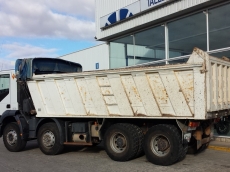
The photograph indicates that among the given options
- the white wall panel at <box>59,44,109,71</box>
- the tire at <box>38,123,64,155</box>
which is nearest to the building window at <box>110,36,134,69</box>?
the white wall panel at <box>59,44,109,71</box>

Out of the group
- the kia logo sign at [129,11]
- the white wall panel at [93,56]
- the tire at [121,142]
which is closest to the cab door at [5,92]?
the tire at [121,142]

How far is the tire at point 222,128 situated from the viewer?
10.6 m

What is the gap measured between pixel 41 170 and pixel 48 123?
7.47 feet

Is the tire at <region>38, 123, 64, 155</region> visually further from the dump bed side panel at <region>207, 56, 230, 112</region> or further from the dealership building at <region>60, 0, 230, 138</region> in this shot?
the dealership building at <region>60, 0, 230, 138</region>

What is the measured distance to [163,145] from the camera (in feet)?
24.5

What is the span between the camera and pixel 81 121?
9.16m

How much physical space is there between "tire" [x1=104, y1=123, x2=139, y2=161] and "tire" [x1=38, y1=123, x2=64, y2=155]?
5.70ft

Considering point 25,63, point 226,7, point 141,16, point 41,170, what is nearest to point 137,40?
point 141,16

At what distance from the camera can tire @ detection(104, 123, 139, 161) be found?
25.8 ft

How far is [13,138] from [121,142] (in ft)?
13.3

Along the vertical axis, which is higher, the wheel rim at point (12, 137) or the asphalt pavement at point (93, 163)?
the wheel rim at point (12, 137)

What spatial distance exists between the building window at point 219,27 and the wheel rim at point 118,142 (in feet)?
16.7

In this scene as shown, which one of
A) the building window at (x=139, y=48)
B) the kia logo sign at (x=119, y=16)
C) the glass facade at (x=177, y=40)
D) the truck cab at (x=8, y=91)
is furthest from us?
the kia logo sign at (x=119, y=16)

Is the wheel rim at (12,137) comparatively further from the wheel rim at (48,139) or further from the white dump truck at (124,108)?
the wheel rim at (48,139)
